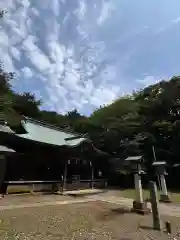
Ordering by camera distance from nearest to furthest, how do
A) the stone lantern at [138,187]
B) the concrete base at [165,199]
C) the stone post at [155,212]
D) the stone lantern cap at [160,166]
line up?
the stone post at [155,212], the stone lantern at [138,187], the concrete base at [165,199], the stone lantern cap at [160,166]

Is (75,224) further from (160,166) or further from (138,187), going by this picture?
(160,166)

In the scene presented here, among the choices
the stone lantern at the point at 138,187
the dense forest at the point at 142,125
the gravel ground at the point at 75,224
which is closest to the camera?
the gravel ground at the point at 75,224

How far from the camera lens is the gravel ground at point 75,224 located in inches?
326

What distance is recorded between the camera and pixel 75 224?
9695 mm

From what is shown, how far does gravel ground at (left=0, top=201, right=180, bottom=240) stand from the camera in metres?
8.27

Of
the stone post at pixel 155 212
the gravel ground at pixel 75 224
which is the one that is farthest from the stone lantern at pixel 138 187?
the stone post at pixel 155 212

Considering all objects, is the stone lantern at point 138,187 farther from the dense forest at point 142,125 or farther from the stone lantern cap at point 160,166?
the dense forest at point 142,125

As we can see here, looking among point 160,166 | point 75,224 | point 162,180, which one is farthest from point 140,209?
point 160,166

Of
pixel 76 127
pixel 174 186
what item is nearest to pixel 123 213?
pixel 174 186

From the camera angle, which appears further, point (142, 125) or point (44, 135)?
point (142, 125)

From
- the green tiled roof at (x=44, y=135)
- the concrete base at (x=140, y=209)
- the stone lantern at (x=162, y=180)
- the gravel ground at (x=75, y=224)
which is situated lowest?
the gravel ground at (x=75, y=224)

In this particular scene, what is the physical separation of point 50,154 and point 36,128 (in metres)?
4.40

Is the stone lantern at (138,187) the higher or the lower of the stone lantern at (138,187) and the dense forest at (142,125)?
the lower

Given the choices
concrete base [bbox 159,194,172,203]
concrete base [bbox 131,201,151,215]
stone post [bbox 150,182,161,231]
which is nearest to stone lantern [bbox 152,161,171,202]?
concrete base [bbox 159,194,172,203]
